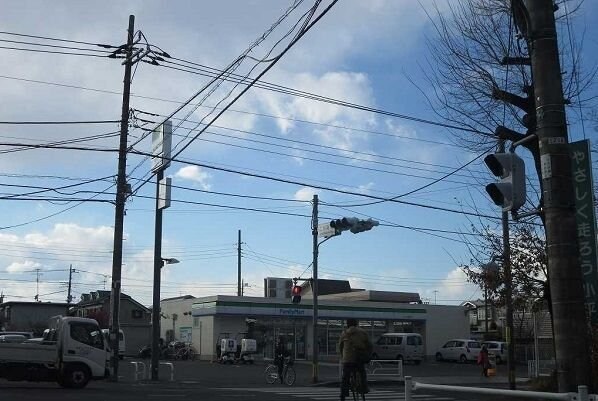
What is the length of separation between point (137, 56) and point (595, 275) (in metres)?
21.7

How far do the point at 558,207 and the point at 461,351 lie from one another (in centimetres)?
4673

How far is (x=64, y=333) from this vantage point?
72.3 ft

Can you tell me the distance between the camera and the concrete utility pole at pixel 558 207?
6660 millimetres

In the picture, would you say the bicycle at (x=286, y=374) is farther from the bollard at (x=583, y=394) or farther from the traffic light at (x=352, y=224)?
the bollard at (x=583, y=394)

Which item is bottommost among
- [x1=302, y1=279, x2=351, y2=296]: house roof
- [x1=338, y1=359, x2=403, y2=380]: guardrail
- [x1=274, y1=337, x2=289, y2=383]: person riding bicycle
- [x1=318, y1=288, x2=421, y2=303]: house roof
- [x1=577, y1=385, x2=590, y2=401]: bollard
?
[x1=338, y1=359, x2=403, y2=380]: guardrail

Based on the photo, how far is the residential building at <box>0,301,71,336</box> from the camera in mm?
43862

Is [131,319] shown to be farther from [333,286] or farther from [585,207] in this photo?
[585,207]

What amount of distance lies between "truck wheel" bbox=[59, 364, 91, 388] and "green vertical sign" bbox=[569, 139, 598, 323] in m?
17.4

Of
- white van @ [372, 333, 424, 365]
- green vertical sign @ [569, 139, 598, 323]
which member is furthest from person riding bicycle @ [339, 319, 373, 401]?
white van @ [372, 333, 424, 365]

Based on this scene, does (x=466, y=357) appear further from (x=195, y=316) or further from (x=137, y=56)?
(x=137, y=56)

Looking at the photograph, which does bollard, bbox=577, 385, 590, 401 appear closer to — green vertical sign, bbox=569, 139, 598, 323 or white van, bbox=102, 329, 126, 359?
green vertical sign, bbox=569, 139, 598, 323

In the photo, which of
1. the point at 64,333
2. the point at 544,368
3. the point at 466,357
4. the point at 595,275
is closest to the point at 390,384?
the point at 544,368

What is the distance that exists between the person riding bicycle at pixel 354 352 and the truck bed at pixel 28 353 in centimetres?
1109

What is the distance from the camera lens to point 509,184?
24.5 feet
